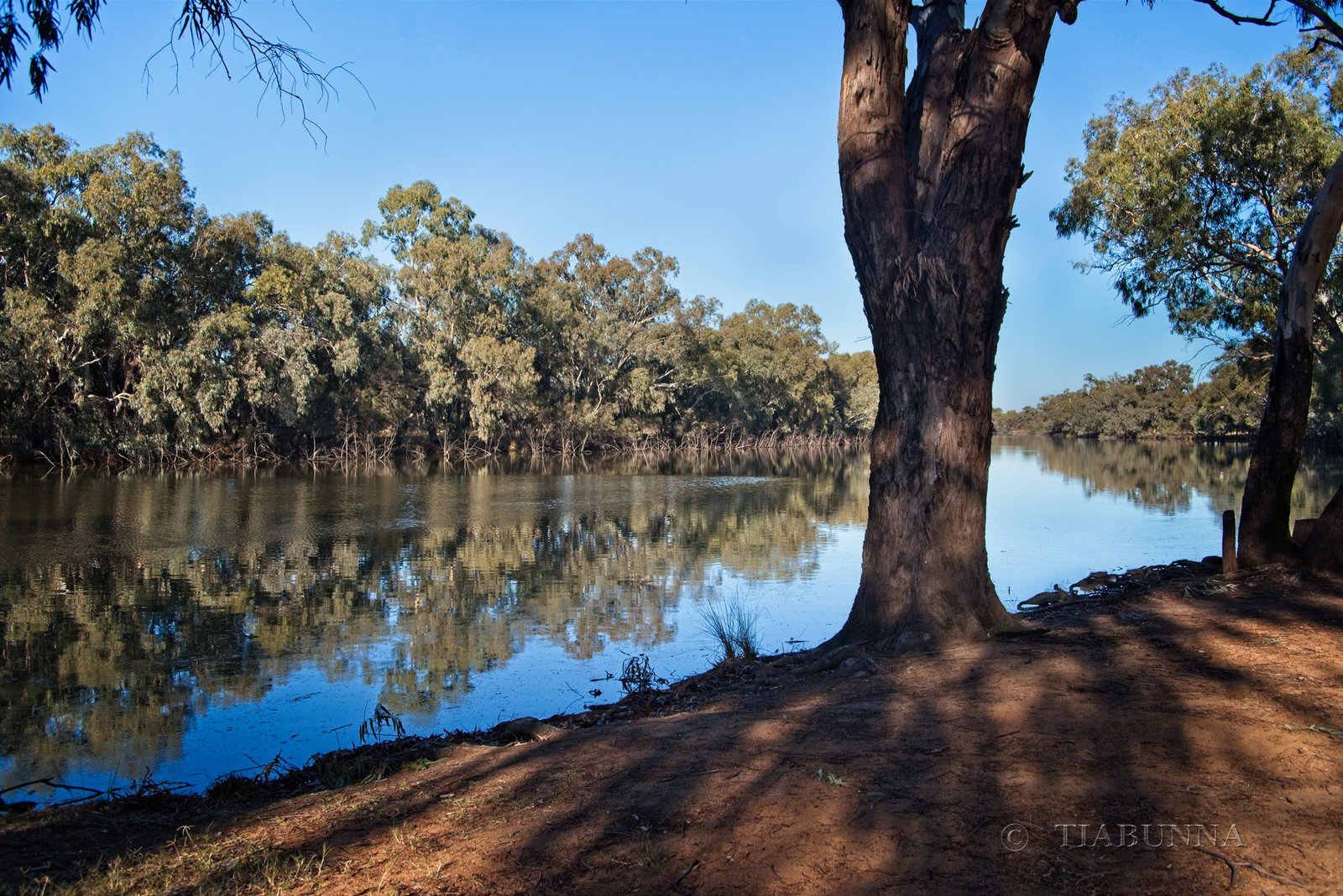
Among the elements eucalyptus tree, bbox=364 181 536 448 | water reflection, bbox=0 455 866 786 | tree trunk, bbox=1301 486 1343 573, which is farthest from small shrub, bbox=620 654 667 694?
eucalyptus tree, bbox=364 181 536 448

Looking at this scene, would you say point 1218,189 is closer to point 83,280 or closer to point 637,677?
point 637,677

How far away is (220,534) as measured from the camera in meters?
15.3

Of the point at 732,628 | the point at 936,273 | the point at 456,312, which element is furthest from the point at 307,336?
the point at 936,273

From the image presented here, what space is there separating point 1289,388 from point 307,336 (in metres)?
31.9

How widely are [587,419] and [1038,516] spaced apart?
30.0 metres

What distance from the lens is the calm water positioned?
627 cm

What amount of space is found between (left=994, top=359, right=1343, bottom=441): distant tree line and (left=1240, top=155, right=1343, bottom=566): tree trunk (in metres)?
37.8

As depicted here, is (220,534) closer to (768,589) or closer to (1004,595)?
(768,589)

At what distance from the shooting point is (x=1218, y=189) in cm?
1419

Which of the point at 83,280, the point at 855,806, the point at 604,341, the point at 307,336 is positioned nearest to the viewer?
the point at 855,806

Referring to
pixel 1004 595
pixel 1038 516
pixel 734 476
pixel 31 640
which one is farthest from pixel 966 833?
pixel 734 476

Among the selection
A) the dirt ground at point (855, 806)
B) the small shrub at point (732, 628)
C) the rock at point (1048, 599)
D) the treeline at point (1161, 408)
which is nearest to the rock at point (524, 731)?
the dirt ground at point (855, 806)

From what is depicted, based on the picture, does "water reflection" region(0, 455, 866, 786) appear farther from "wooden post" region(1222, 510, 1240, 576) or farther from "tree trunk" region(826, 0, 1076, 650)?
"wooden post" region(1222, 510, 1240, 576)

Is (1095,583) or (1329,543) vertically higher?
(1329,543)
